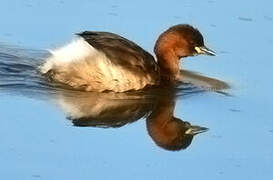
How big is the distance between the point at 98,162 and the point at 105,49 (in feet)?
6.56

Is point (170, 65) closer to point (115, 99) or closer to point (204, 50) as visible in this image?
point (204, 50)

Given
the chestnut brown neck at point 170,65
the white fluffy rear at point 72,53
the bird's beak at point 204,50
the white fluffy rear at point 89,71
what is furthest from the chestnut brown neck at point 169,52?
the white fluffy rear at point 72,53

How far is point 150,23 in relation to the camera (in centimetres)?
1024

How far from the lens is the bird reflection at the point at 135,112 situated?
7.74 meters

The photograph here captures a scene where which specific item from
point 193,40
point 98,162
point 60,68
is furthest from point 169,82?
point 98,162

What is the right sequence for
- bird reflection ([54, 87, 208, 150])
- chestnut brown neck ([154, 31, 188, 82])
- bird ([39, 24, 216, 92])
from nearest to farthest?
bird reflection ([54, 87, 208, 150]) → bird ([39, 24, 216, 92]) → chestnut brown neck ([154, 31, 188, 82])

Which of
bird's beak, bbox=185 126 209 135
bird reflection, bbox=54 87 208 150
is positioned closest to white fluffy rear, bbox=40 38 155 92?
bird reflection, bbox=54 87 208 150

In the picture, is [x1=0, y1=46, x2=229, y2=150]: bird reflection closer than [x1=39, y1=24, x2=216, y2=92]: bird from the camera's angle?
Yes

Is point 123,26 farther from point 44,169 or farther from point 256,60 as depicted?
point 44,169

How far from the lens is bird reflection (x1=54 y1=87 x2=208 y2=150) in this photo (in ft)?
25.4

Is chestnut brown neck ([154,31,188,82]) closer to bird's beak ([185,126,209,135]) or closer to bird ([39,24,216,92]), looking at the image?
bird ([39,24,216,92])

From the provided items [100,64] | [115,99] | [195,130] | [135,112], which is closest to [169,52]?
[100,64]

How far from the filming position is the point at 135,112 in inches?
324

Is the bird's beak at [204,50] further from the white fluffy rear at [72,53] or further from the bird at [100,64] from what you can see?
the white fluffy rear at [72,53]
